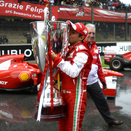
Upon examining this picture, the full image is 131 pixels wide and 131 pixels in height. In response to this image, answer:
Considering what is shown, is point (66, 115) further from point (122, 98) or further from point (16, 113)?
point (122, 98)

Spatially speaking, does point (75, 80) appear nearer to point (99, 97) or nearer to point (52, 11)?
point (99, 97)

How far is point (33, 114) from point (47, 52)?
2559mm

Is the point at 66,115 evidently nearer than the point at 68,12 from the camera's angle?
Yes

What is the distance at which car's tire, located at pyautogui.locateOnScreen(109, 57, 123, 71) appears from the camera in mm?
9375

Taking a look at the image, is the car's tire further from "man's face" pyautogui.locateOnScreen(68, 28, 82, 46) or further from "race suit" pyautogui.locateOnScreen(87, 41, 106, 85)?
"man's face" pyautogui.locateOnScreen(68, 28, 82, 46)

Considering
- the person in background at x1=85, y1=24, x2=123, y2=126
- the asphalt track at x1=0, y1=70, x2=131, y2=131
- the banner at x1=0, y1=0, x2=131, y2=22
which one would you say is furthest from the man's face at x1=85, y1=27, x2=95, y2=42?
the banner at x1=0, y1=0, x2=131, y2=22

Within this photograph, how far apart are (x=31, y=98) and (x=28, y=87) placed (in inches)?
19.9

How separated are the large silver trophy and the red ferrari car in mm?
3581

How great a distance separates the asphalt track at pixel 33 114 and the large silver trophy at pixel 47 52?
5.35 ft

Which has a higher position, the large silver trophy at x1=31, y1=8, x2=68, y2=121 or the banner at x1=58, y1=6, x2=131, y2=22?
the banner at x1=58, y1=6, x2=131, y2=22

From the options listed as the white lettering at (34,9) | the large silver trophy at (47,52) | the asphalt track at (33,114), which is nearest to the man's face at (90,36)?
the large silver trophy at (47,52)

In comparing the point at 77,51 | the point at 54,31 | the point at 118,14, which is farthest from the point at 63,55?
the point at 118,14

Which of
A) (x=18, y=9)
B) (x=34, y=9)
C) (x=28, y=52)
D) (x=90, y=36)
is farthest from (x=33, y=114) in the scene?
(x=34, y=9)

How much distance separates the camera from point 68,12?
535 inches
